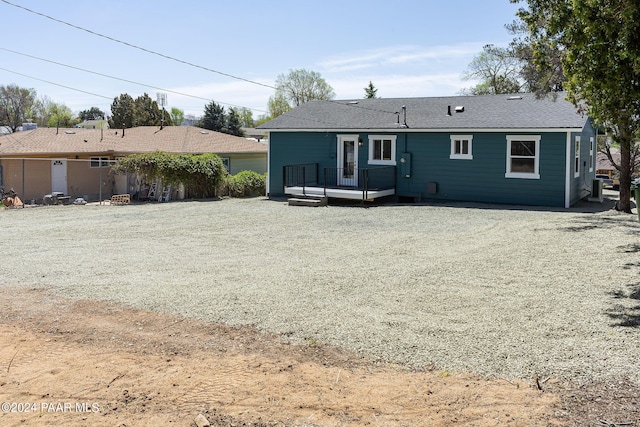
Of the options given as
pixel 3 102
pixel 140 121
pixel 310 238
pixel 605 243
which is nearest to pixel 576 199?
pixel 605 243

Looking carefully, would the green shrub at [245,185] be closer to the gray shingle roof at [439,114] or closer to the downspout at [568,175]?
the gray shingle roof at [439,114]

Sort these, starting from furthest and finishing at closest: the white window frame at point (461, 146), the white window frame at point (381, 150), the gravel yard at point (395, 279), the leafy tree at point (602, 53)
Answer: the white window frame at point (381, 150), the white window frame at point (461, 146), the leafy tree at point (602, 53), the gravel yard at point (395, 279)

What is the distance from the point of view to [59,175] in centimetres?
2667

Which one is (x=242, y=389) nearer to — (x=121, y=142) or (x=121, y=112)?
(x=121, y=142)

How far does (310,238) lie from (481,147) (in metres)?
9.61

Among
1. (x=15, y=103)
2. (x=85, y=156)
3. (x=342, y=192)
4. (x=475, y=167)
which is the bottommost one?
(x=342, y=192)

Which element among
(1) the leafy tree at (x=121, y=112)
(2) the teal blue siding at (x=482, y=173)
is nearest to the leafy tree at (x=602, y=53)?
(2) the teal blue siding at (x=482, y=173)

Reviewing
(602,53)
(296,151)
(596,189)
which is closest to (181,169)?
(296,151)

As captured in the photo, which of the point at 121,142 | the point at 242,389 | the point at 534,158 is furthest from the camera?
the point at 121,142

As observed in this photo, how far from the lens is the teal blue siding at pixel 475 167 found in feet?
63.4

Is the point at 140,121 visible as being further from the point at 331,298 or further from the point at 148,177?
the point at 331,298

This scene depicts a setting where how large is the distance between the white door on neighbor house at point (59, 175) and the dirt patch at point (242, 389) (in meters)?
21.9

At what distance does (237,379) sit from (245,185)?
2171 cm

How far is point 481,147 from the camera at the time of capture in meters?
20.6
